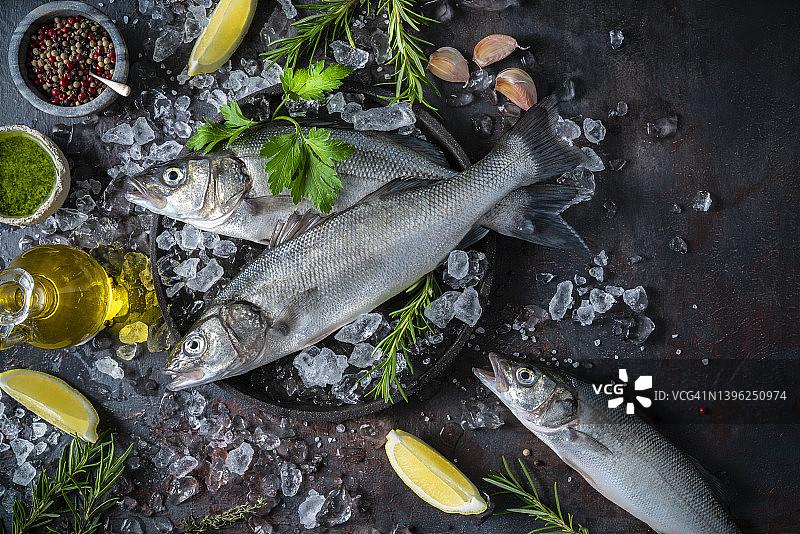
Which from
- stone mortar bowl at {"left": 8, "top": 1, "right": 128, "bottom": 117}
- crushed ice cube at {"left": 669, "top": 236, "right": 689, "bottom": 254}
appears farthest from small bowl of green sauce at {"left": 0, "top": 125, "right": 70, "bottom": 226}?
crushed ice cube at {"left": 669, "top": 236, "right": 689, "bottom": 254}

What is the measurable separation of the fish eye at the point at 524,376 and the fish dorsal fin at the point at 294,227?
3.56ft

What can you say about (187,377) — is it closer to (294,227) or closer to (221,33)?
(294,227)

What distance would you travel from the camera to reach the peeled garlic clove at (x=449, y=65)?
2.80 meters

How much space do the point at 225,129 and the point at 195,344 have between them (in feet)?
3.01

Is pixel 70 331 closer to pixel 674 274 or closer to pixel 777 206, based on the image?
pixel 674 274

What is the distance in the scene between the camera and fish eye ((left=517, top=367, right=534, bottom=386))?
8.59 feet

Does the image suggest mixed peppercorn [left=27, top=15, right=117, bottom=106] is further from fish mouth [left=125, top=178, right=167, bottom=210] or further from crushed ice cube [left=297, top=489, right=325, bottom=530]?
crushed ice cube [left=297, top=489, right=325, bottom=530]

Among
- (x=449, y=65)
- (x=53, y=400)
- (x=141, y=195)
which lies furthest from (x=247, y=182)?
(x=53, y=400)

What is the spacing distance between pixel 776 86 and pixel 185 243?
2913 mm

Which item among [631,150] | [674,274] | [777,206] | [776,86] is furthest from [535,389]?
[776,86]

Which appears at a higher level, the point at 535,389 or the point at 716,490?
the point at 535,389

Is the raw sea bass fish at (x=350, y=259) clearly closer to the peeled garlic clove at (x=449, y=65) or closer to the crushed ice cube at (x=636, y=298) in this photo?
the peeled garlic clove at (x=449, y=65)

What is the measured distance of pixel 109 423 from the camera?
295 centimetres

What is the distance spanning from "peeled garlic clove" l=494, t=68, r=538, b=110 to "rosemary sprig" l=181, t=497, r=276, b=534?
226 centimetres
